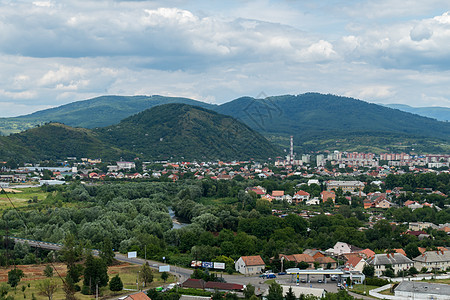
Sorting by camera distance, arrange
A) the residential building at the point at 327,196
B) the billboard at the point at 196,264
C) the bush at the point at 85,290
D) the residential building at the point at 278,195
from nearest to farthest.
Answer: the bush at the point at 85,290
the billboard at the point at 196,264
the residential building at the point at 327,196
the residential building at the point at 278,195

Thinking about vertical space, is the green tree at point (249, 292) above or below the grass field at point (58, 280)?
above

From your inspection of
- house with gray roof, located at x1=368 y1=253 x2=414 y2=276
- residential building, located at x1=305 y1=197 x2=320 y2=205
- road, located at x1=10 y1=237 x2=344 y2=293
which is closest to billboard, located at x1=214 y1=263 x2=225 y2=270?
road, located at x1=10 y1=237 x2=344 y2=293

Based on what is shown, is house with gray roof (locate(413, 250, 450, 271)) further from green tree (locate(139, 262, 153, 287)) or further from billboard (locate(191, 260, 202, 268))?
green tree (locate(139, 262, 153, 287))

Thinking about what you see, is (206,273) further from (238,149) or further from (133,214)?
(238,149)

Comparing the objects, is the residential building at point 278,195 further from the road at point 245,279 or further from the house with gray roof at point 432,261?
the road at point 245,279

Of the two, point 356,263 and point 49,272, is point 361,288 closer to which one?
point 356,263

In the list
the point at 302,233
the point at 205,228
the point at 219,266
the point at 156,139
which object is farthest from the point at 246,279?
the point at 156,139

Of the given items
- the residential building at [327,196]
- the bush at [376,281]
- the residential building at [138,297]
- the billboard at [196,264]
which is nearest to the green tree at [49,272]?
the residential building at [138,297]
